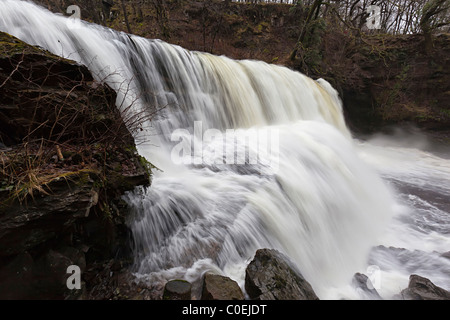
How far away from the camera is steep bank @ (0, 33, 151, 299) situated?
1.77 metres

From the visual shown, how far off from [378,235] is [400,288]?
1468 mm

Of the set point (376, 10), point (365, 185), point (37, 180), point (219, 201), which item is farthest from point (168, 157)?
point (376, 10)

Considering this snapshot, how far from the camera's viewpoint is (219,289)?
2.08 meters

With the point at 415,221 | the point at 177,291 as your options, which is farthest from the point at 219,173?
the point at 415,221

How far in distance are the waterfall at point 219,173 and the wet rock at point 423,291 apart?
659 mm

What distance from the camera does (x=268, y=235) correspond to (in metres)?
3.11

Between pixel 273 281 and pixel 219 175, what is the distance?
6.88 feet

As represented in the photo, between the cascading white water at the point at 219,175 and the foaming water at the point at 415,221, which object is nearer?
the cascading white water at the point at 219,175

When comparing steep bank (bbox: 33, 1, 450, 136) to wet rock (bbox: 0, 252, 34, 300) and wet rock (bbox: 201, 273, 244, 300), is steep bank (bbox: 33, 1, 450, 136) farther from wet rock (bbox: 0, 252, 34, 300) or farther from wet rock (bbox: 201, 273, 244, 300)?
wet rock (bbox: 0, 252, 34, 300)

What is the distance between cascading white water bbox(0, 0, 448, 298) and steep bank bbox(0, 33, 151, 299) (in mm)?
343

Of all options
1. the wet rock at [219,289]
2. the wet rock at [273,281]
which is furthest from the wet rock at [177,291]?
the wet rock at [273,281]

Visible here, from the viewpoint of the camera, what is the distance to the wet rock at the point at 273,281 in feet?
7.13

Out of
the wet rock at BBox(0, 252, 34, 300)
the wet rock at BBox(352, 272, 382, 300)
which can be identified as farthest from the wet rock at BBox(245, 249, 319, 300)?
the wet rock at BBox(0, 252, 34, 300)

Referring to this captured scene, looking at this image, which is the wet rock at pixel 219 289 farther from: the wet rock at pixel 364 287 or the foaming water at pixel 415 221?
the foaming water at pixel 415 221
